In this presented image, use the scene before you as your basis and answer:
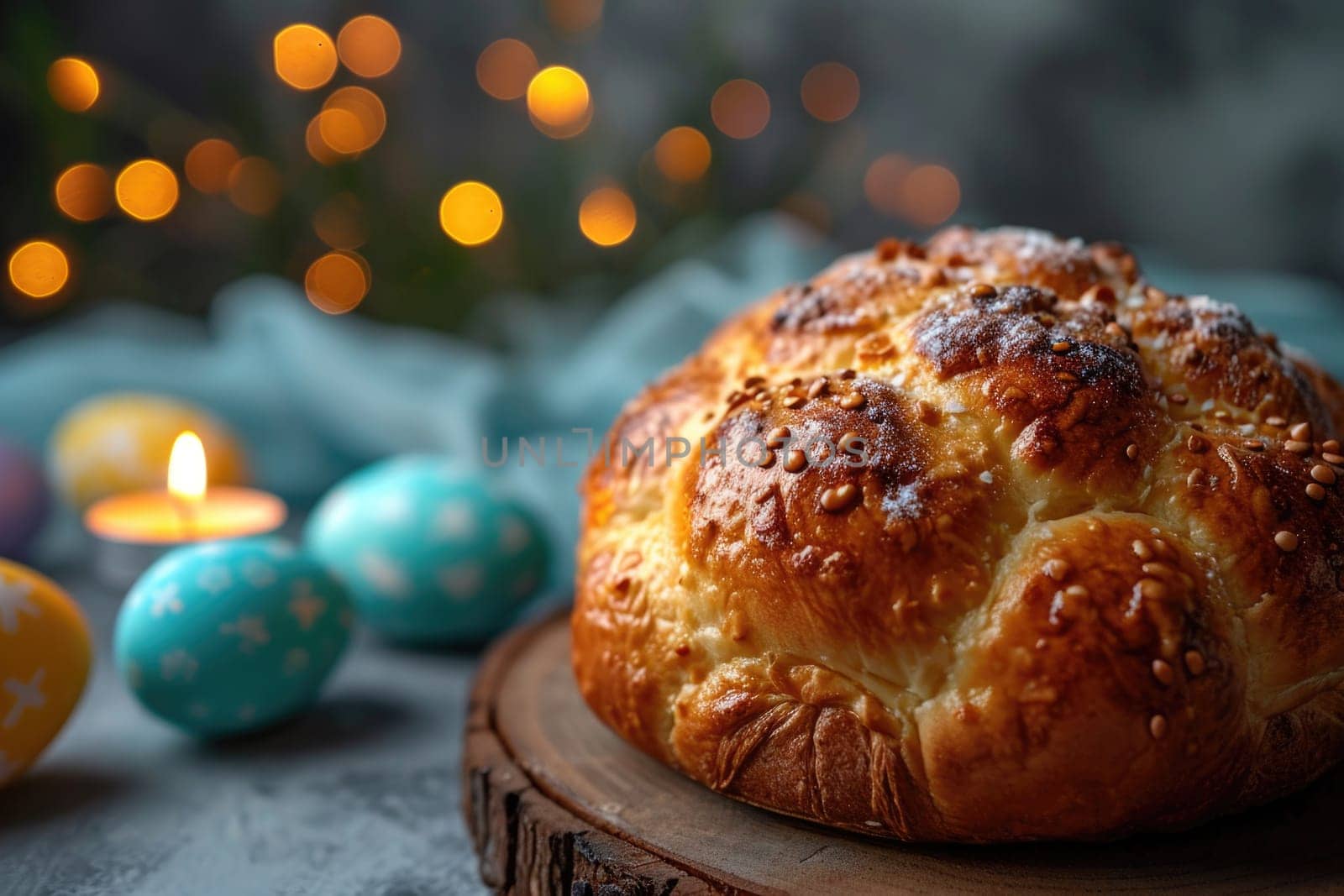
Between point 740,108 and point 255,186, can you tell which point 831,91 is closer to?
point 740,108

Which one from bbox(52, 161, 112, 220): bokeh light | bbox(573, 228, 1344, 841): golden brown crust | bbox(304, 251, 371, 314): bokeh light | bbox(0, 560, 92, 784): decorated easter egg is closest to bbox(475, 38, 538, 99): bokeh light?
bbox(304, 251, 371, 314): bokeh light

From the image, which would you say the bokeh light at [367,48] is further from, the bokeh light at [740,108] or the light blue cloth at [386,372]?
the bokeh light at [740,108]

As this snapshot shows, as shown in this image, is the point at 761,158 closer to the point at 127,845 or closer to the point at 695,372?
the point at 695,372

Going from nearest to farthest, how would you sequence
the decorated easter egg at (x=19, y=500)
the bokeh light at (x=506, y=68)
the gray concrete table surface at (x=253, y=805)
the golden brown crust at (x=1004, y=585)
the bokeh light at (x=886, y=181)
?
the golden brown crust at (x=1004, y=585), the gray concrete table surface at (x=253, y=805), the decorated easter egg at (x=19, y=500), the bokeh light at (x=886, y=181), the bokeh light at (x=506, y=68)

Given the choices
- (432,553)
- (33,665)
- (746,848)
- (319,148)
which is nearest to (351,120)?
(319,148)

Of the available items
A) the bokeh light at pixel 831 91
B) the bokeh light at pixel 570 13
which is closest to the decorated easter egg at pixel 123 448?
the bokeh light at pixel 570 13

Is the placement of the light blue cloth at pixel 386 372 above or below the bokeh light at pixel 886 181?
below

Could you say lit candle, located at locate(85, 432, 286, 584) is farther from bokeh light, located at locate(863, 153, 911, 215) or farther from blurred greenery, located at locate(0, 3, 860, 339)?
bokeh light, located at locate(863, 153, 911, 215)
